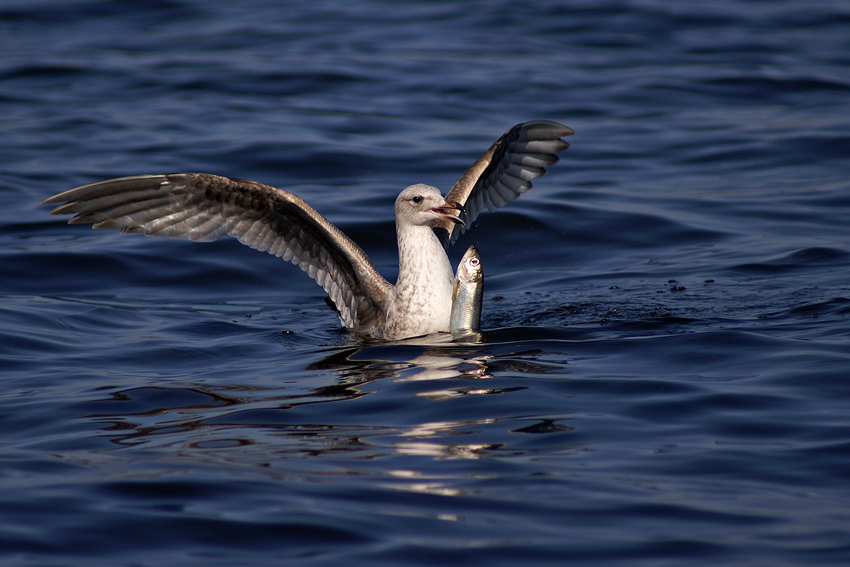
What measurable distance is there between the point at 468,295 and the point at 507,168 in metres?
2.14

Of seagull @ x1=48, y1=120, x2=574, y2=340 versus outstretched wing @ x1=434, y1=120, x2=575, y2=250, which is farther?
outstretched wing @ x1=434, y1=120, x2=575, y2=250

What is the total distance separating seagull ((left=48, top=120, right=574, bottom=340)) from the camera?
Result: 718cm

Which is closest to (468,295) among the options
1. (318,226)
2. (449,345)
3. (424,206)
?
(449,345)

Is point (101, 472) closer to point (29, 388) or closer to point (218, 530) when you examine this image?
point (218, 530)

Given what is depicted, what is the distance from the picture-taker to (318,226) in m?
7.43

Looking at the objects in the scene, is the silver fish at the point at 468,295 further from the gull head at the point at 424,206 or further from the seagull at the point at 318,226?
the gull head at the point at 424,206

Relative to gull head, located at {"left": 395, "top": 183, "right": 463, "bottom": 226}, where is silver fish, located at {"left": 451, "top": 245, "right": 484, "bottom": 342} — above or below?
below

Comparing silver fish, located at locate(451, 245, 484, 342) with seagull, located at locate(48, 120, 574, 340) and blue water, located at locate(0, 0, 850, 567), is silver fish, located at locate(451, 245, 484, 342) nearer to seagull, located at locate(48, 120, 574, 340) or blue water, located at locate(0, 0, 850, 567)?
blue water, located at locate(0, 0, 850, 567)

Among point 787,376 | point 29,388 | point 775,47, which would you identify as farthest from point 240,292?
point 775,47

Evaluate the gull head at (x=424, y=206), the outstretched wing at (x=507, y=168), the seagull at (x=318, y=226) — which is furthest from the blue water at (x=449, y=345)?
the gull head at (x=424, y=206)

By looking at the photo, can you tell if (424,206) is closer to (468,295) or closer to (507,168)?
(468,295)

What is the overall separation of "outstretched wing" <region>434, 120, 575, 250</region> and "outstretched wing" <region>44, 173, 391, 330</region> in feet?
3.24

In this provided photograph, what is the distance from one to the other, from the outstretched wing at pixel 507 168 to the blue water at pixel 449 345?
0.83 meters

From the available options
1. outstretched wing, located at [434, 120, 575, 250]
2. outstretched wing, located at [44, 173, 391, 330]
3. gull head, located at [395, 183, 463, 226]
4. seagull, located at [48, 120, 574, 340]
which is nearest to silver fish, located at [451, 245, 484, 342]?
seagull, located at [48, 120, 574, 340]
